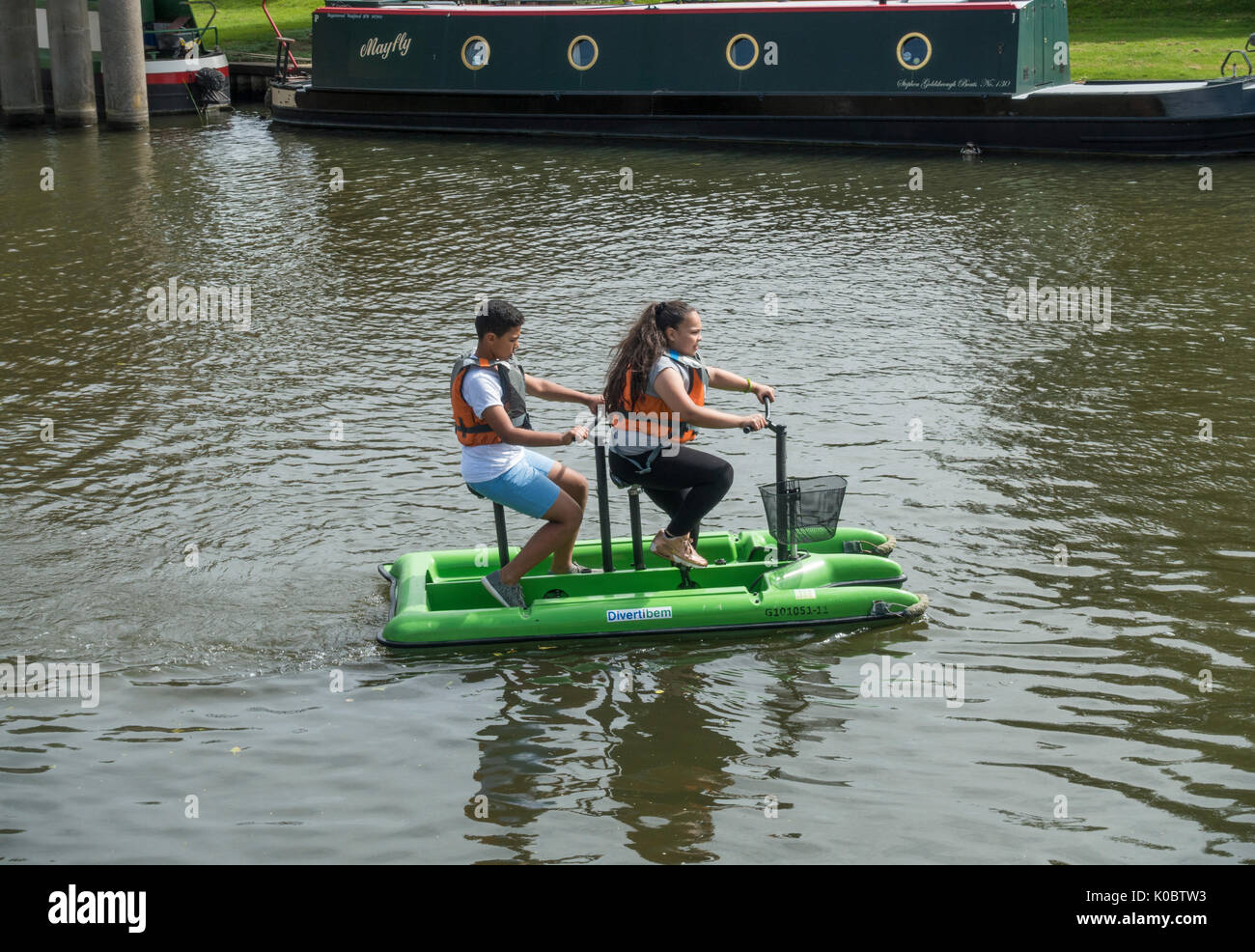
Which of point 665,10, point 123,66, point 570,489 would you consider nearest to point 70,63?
point 123,66

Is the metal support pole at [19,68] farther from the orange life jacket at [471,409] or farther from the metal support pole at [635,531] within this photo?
the metal support pole at [635,531]

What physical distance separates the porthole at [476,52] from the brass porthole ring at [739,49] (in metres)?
4.71

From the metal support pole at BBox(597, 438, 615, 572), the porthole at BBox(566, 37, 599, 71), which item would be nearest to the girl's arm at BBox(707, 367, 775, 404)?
the metal support pole at BBox(597, 438, 615, 572)

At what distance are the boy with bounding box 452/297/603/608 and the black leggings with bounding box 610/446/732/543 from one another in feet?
1.11

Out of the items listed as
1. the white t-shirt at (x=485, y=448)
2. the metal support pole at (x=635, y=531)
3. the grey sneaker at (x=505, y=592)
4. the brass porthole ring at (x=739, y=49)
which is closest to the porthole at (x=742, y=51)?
the brass porthole ring at (x=739, y=49)

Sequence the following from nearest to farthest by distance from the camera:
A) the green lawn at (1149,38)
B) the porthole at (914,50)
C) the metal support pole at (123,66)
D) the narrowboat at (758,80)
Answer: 1. the narrowboat at (758,80)
2. the porthole at (914,50)
3. the green lawn at (1149,38)
4. the metal support pole at (123,66)

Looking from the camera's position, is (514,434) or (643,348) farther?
(643,348)

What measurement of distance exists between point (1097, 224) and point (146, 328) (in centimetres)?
1119

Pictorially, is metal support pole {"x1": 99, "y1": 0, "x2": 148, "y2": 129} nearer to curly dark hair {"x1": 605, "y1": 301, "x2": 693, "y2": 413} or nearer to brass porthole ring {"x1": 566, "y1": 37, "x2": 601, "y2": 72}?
brass porthole ring {"x1": 566, "y1": 37, "x2": 601, "y2": 72}

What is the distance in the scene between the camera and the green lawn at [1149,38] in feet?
80.5

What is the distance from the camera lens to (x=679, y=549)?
7.79 m

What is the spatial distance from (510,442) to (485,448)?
0.23 metres

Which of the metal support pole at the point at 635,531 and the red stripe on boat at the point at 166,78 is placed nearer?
the metal support pole at the point at 635,531

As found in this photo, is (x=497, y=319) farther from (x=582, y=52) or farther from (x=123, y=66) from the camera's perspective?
(x=123, y=66)
